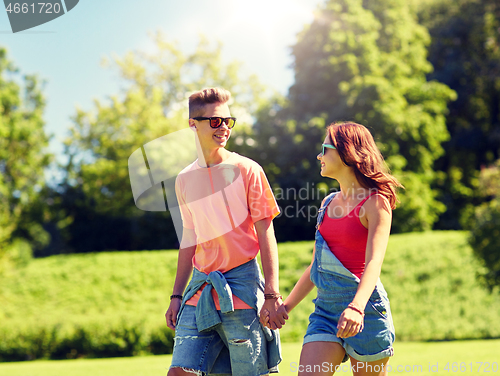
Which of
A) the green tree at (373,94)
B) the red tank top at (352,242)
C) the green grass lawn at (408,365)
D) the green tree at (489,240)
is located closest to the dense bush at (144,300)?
the green tree at (489,240)

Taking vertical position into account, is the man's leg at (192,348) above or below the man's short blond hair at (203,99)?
below

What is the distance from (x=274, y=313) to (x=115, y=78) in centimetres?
3107

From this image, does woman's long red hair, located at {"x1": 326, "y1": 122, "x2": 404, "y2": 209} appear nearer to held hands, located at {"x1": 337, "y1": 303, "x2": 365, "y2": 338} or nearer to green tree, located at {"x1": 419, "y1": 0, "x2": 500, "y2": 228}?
held hands, located at {"x1": 337, "y1": 303, "x2": 365, "y2": 338}

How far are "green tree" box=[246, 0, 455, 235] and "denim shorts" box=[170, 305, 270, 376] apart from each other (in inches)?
653

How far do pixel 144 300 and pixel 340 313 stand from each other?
12.8 m

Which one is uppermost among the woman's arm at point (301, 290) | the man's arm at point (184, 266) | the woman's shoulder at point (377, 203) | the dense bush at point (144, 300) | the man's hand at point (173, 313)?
the woman's shoulder at point (377, 203)

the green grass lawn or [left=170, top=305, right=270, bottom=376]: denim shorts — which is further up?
[left=170, top=305, right=270, bottom=376]: denim shorts

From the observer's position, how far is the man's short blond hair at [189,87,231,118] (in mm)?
3100

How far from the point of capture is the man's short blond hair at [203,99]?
3100 millimetres

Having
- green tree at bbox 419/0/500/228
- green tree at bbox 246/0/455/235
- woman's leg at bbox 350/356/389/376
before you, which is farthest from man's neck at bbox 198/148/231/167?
green tree at bbox 419/0/500/228

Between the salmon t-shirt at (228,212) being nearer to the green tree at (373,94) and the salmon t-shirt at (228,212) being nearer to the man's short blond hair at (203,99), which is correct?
the man's short blond hair at (203,99)

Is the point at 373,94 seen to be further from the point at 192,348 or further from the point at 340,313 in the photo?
the point at 192,348

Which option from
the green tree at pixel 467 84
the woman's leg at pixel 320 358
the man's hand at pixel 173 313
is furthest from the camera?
the green tree at pixel 467 84

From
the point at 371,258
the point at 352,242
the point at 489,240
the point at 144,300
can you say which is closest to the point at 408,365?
the point at 489,240
